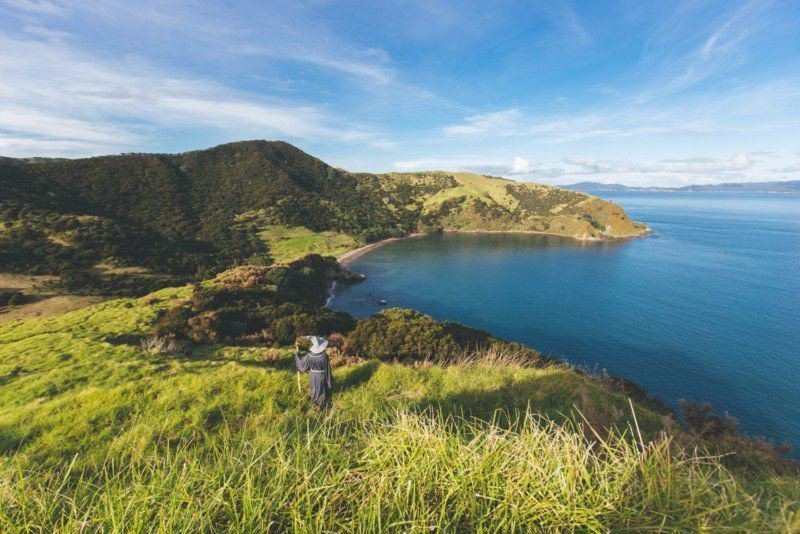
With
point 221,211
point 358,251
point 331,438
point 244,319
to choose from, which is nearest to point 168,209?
point 221,211

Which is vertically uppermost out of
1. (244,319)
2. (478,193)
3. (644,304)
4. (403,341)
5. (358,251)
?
(478,193)

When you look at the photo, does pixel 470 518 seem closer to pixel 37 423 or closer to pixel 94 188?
pixel 37 423

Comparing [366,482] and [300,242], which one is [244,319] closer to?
[366,482]

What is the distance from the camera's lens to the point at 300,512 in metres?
3.11

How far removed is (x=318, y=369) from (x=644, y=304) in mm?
67680

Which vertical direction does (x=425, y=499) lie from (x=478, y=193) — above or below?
below

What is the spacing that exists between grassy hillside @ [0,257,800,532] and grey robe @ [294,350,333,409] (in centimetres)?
50

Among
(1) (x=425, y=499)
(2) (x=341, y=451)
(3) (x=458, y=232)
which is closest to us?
(1) (x=425, y=499)

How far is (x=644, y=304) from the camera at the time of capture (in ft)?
193

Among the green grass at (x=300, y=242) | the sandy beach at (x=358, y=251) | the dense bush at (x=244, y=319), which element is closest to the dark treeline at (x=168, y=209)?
the sandy beach at (x=358, y=251)

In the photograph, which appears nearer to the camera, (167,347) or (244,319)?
(167,347)

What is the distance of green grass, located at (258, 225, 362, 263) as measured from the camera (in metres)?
83.1

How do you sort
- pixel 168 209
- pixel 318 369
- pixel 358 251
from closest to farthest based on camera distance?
pixel 318 369 → pixel 168 209 → pixel 358 251

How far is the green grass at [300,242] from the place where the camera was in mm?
83125
